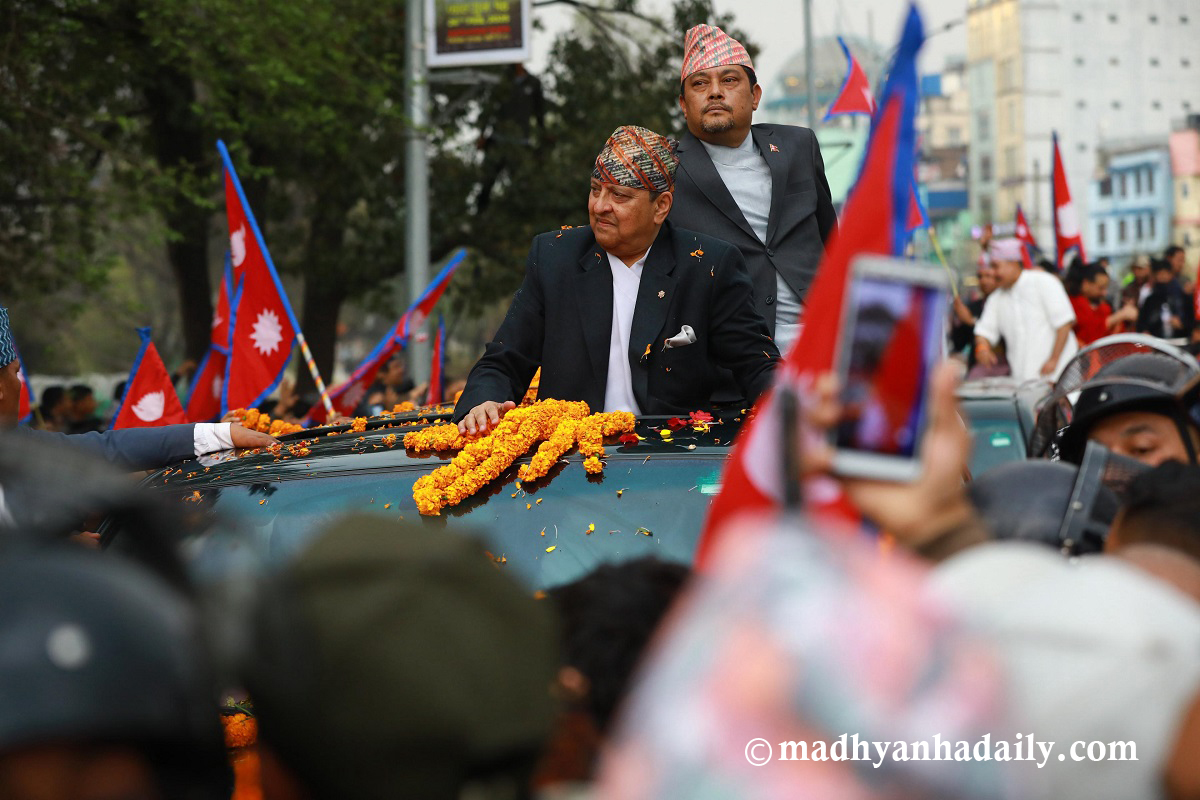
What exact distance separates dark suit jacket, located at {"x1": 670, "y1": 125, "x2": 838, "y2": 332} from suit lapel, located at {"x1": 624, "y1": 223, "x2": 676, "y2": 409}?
2.32 ft

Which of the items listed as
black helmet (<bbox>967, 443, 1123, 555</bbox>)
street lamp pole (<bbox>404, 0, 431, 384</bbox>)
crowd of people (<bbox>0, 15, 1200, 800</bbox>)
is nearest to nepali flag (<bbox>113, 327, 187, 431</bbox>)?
black helmet (<bbox>967, 443, 1123, 555</bbox>)

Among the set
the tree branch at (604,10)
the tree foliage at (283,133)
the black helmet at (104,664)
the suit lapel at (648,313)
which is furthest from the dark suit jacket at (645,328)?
the tree branch at (604,10)

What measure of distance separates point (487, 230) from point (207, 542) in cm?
2212

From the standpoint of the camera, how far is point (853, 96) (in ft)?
43.5

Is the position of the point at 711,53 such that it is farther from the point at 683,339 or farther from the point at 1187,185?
the point at 1187,185

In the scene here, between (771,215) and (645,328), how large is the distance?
3.46 feet

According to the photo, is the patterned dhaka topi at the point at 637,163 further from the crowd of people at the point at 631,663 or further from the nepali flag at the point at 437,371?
the nepali flag at the point at 437,371

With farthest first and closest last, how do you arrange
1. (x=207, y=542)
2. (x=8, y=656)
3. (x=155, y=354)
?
(x=155, y=354)
(x=207, y=542)
(x=8, y=656)

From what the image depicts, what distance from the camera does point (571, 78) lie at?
82.3 ft

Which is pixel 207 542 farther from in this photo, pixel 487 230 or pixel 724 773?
pixel 487 230

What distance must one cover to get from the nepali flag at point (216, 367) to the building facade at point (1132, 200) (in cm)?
10539

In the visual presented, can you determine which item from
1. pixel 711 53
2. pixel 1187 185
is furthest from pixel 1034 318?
pixel 1187 185

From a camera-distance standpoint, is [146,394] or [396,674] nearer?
[396,674]

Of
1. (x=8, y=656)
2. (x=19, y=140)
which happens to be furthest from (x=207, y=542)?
(x=19, y=140)
